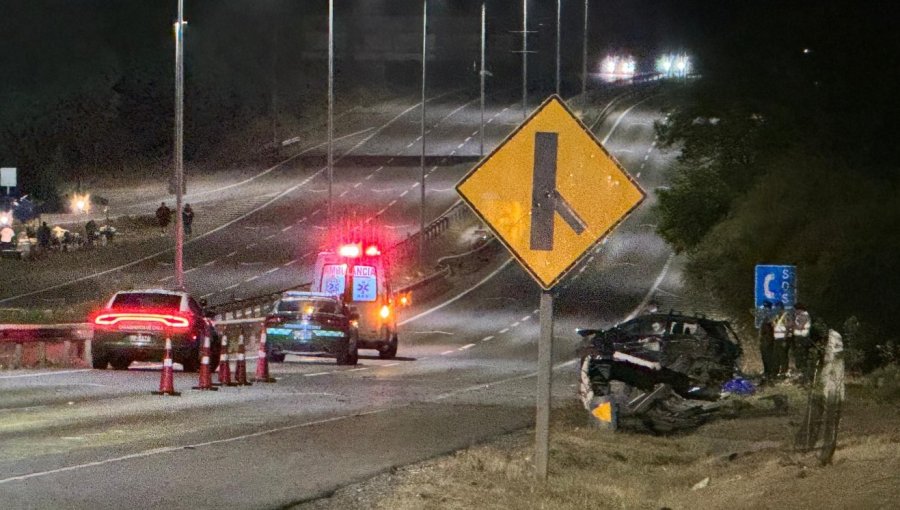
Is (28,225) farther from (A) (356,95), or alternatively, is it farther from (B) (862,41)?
(A) (356,95)

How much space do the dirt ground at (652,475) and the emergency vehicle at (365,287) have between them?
17071 mm

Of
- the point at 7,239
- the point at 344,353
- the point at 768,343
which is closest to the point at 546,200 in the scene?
the point at 768,343

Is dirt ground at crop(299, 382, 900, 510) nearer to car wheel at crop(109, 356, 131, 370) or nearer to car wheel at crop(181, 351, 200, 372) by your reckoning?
car wheel at crop(181, 351, 200, 372)

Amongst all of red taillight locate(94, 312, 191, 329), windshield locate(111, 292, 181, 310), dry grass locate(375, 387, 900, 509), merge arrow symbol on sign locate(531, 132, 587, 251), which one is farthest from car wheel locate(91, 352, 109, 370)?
merge arrow symbol on sign locate(531, 132, 587, 251)

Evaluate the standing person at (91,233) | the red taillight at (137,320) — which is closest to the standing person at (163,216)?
the standing person at (91,233)

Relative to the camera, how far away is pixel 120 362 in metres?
26.9

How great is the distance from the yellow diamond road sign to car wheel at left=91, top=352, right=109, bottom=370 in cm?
1712

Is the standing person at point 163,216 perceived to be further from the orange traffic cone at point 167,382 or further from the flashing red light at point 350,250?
the orange traffic cone at point 167,382

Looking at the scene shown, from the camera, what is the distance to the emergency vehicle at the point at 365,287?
35.1m

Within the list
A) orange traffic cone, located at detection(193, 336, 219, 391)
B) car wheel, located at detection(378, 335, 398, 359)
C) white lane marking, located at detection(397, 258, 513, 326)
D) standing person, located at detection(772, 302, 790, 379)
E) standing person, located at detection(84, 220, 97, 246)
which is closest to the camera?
orange traffic cone, located at detection(193, 336, 219, 391)

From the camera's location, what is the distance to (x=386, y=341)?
116ft

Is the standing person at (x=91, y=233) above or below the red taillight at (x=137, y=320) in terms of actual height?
above

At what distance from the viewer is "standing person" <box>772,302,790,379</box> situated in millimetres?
25922

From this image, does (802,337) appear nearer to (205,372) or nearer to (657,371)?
(657,371)
